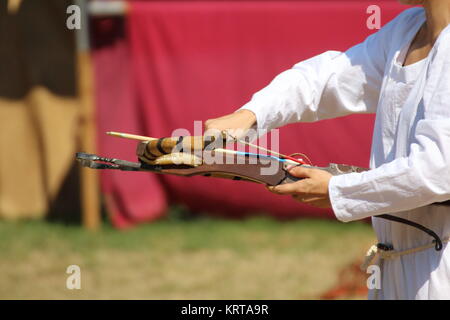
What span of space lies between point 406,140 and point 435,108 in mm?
190

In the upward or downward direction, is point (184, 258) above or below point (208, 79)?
below

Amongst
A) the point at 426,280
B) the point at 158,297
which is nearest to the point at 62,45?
the point at 158,297

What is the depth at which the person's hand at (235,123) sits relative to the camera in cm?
246

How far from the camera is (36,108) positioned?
289 inches

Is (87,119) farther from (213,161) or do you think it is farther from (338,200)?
(338,200)

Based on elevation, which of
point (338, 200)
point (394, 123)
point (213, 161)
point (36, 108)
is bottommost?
point (338, 200)

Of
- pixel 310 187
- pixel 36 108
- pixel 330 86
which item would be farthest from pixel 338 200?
pixel 36 108

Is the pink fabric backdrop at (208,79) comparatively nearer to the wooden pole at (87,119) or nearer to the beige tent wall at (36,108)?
the wooden pole at (87,119)

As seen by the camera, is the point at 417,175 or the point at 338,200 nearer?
the point at 417,175

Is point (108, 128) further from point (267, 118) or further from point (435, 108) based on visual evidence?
point (435, 108)

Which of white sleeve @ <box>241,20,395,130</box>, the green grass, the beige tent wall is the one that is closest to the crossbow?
white sleeve @ <box>241,20,395,130</box>

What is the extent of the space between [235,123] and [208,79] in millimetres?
4563

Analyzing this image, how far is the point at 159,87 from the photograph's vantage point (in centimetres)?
713

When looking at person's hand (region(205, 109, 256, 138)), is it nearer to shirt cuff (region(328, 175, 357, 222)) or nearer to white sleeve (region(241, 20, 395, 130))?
white sleeve (region(241, 20, 395, 130))
